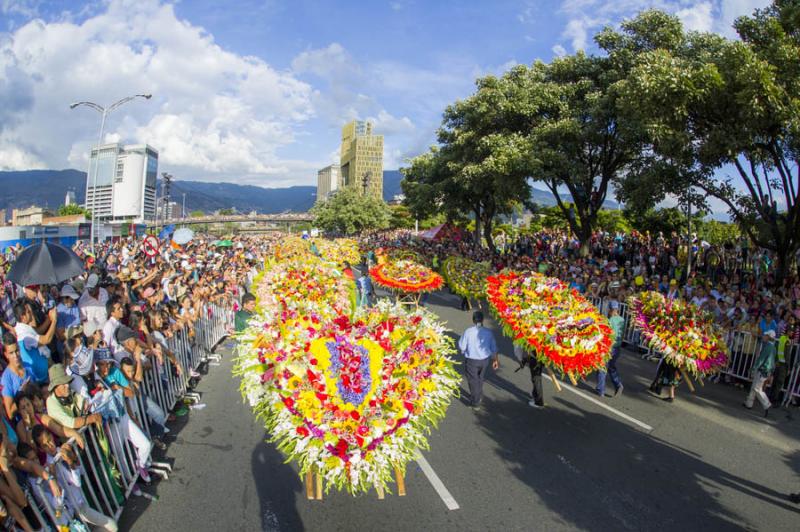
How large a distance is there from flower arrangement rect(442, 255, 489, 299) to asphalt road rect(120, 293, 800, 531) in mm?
8457

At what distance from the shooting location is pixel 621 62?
18031 mm

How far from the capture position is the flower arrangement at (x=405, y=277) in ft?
47.6

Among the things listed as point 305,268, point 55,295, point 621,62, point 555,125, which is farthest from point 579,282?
point 55,295

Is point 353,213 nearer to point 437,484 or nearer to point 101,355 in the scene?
point 101,355

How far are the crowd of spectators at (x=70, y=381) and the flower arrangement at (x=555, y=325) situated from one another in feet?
17.5

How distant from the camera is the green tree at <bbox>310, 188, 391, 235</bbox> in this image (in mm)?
66625

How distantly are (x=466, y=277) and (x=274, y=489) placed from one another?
12974 millimetres

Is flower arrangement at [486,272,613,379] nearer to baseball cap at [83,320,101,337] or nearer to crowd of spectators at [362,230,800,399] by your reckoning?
crowd of spectators at [362,230,800,399]

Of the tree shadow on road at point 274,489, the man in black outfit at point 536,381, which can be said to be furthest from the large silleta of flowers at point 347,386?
the man in black outfit at point 536,381

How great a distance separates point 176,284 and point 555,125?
13.4 metres

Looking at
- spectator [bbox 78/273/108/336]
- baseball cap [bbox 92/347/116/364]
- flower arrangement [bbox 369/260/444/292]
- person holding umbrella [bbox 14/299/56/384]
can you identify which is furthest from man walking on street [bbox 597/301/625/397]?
spectator [bbox 78/273/108/336]

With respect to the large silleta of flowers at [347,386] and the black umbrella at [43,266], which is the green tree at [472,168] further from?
the large silleta of flowers at [347,386]

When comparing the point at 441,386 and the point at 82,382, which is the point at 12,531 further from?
the point at 441,386

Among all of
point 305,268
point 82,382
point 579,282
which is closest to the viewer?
point 82,382
